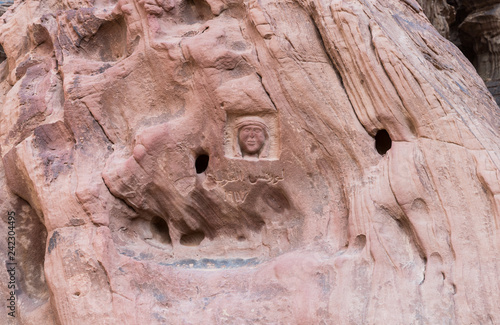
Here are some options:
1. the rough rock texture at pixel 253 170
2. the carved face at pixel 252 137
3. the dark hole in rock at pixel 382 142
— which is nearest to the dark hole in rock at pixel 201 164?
the rough rock texture at pixel 253 170

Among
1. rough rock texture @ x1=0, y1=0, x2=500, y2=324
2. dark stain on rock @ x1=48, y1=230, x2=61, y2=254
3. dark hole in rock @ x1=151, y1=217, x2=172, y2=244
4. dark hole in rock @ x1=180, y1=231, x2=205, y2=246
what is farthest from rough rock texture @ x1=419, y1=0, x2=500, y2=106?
dark stain on rock @ x1=48, y1=230, x2=61, y2=254

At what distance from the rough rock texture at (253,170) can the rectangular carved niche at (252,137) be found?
15mm

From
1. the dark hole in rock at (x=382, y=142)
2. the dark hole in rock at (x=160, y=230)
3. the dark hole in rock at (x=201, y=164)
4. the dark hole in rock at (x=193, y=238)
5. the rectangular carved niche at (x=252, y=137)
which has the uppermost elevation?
the dark hole in rock at (x=382, y=142)

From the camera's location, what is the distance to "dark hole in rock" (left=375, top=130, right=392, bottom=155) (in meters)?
5.83

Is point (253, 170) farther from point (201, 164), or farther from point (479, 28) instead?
point (479, 28)

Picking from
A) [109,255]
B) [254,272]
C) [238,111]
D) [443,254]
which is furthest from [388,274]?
[109,255]

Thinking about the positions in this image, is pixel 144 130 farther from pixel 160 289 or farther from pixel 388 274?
pixel 388 274

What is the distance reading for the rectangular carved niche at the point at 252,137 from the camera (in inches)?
234

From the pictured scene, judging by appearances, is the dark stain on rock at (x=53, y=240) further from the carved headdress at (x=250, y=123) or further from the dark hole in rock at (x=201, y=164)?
the carved headdress at (x=250, y=123)

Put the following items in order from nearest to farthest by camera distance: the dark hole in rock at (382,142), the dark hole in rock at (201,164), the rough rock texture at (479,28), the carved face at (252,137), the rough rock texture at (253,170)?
the rough rock texture at (253,170), the dark hole in rock at (382,142), the carved face at (252,137), the dark hole in rock at (201,164), the rough rock texture at (479,28)

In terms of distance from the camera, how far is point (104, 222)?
597cm

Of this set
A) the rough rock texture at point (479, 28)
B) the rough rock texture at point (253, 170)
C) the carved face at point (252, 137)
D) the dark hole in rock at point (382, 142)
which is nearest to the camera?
the rough rock texture at point (253, 170)

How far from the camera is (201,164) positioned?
250 inches

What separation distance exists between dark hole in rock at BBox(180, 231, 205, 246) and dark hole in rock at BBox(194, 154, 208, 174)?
645mm
